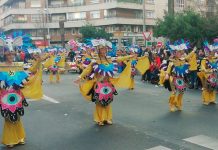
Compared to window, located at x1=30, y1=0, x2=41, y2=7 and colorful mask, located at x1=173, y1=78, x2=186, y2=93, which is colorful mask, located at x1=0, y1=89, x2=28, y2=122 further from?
window, located at x1=30, y1=0, x2=41, y2=7

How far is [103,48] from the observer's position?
30.5 ft

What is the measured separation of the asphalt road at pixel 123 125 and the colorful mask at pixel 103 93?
25.2 inches

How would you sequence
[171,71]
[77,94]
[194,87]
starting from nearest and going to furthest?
1. [171,71]
2. [77,94]
3. [194,87]

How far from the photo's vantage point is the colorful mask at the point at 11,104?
7570mm

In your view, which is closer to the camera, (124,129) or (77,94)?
(124,129)

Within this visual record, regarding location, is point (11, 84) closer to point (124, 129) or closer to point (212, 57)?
point (124, 129)

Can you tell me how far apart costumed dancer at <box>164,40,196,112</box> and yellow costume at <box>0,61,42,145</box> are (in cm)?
404

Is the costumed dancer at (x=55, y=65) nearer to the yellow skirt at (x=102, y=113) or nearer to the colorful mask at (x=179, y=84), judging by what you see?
the colorful mask at (x=179, y=84)

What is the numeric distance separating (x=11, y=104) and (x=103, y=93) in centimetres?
233

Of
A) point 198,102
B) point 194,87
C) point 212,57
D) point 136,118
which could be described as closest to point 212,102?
point 198,102

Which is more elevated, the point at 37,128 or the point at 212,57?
the point at 212,57

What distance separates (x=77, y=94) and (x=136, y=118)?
545cm

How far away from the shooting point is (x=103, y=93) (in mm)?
9047

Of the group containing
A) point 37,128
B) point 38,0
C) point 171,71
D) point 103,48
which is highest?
point 38,0
